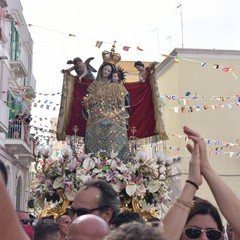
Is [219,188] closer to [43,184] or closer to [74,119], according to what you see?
[43,184]

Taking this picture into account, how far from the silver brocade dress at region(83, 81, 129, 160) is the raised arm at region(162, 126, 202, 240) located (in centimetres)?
583

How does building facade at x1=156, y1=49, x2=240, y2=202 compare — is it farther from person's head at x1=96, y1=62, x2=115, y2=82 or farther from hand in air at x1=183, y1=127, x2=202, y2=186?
hand in air at x1=183, y1=127, x2=202, y2=186

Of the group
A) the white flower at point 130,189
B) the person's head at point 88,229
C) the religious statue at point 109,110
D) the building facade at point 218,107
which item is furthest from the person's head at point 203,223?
the building facade at point 218,107

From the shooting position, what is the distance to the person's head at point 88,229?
2359mm

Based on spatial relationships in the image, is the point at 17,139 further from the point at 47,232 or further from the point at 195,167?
the point at 195,167

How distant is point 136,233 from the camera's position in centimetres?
158

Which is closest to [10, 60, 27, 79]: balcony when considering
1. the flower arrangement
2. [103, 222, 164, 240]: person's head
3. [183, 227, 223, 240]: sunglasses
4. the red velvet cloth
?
the red velvet cloth

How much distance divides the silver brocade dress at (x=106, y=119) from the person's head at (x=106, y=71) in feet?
0.54

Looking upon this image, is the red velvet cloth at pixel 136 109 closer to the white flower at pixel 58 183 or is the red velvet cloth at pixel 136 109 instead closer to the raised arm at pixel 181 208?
the white flower at pixel 58 183

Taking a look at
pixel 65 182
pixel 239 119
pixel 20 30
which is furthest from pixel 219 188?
pixel 239 119

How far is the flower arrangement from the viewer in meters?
6.63

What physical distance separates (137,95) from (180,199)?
26.2 feet

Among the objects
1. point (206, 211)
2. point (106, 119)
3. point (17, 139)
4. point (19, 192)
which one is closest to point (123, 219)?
point (206, 211)

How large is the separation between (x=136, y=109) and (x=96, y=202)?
7240 mm
